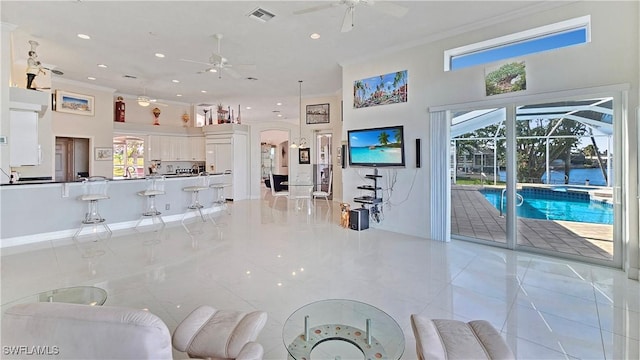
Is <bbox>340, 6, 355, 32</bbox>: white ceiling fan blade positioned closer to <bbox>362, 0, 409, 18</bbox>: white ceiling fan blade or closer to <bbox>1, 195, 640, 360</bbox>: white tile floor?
<bbox>362, 0, 409, 18</bbox>: white ceiling fan blade

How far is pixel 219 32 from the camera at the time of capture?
5254 millimetres

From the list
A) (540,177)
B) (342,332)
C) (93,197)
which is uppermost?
(540,177)

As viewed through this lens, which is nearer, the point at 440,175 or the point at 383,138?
the point at 440,175

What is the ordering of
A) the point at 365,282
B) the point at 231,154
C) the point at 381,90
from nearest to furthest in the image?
the point at 365,282
the point at 381,90
the point at 231,154

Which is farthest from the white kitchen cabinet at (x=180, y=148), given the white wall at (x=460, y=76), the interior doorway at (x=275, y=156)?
the white wall at (x=460, y=76)

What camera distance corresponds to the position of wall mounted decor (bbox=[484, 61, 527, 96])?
448 cm

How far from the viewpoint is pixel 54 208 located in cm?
532

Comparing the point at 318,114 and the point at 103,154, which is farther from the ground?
the point at 318,114

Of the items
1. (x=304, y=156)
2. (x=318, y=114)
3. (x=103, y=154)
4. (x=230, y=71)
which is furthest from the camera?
(x=304, y=156)

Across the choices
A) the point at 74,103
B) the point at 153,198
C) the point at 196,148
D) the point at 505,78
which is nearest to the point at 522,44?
the point at 505,78

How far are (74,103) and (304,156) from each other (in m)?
6.73

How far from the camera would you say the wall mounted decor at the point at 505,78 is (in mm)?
4484

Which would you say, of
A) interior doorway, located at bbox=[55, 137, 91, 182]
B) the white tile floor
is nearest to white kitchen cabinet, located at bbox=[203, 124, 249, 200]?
interior doorway, located at bbox=[55, 137, 91, 182]

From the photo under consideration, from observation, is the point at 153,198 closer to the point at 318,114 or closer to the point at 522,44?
the point at 318,114
